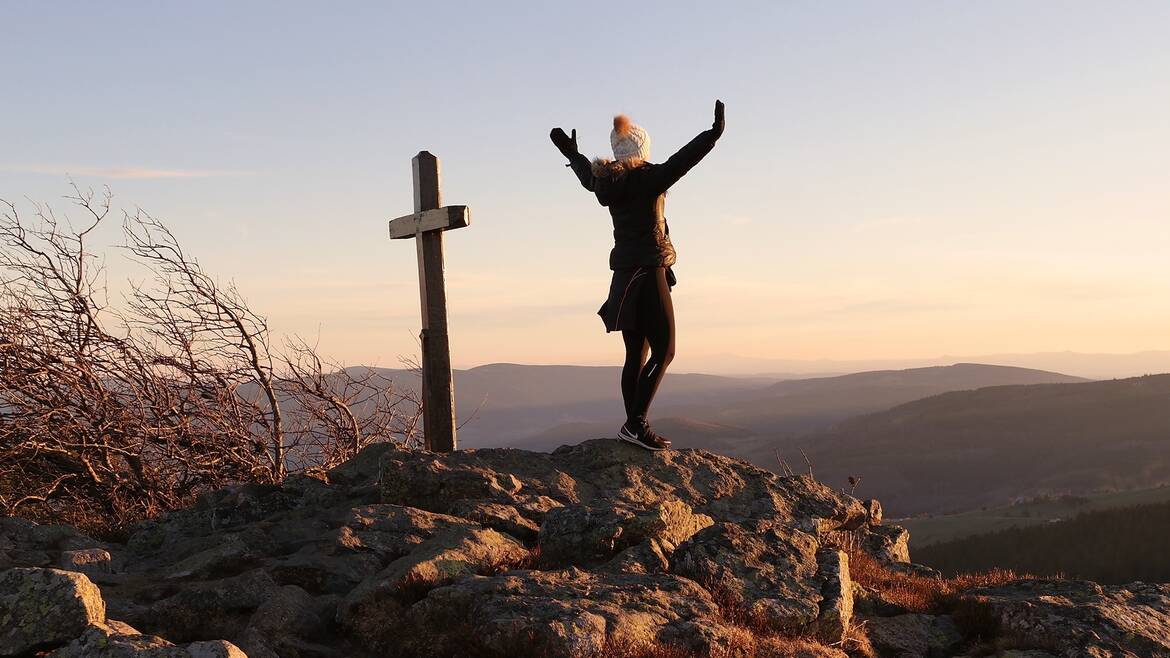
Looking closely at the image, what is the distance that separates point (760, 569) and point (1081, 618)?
214 centimetres

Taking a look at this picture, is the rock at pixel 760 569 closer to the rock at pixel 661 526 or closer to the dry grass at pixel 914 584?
the rock at pixel 661 526

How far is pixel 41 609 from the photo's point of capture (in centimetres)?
427

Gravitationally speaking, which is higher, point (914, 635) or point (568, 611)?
point (568, 611)

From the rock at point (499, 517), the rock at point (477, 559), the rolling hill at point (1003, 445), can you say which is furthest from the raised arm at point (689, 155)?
the rolling hill at point (1003, 445)

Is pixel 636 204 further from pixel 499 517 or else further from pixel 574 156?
pixel 499 517

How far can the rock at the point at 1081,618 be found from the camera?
18.7 ft

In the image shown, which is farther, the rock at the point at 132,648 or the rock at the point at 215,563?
the rock at the point at 215,563

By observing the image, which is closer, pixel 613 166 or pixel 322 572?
pixel 322 572

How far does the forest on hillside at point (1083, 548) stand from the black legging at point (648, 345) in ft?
111

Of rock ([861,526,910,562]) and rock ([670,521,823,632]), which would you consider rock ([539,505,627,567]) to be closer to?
rock ([670,521,823,632])

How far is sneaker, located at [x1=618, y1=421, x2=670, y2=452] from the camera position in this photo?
821 centimetres

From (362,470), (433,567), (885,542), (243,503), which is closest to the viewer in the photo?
(433,567)

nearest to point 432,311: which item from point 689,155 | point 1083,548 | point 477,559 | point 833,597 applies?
point 689,155

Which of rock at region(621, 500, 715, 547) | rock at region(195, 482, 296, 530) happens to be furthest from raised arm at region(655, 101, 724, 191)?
rock at region(195, 482, 296, 530)
